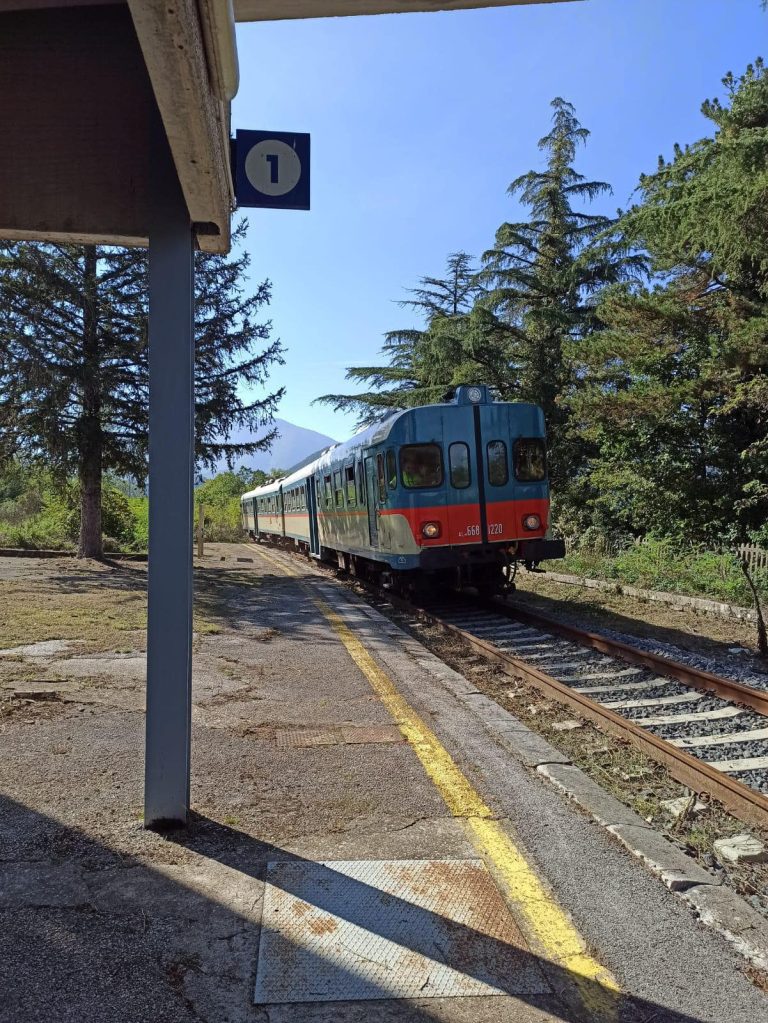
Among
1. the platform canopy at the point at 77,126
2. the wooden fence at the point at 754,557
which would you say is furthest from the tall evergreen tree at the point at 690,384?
the platform canopy at the point at 77,126

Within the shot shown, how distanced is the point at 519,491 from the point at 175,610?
826cm

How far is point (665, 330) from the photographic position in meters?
16.3

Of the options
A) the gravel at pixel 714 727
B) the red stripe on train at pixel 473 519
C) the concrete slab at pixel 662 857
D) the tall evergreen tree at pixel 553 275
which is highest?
the tall evergreen tree at pixel 553 275

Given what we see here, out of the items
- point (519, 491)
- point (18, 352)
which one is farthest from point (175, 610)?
point (18, 352)

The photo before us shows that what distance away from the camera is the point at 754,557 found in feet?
40.7

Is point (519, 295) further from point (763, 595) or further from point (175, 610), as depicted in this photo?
point (175, 610)

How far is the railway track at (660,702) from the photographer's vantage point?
175 inches

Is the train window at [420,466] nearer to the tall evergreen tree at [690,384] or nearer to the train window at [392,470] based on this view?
the train window at [392,470]

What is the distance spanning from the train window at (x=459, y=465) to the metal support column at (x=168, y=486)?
24.8 ft

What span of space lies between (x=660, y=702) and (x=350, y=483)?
8.16m

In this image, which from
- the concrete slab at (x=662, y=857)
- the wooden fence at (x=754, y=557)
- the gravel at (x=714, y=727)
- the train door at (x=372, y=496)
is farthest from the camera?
the wooden fence at (x=754, y=557)

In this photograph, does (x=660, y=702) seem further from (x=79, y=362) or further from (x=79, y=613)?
(x=79, y=362)

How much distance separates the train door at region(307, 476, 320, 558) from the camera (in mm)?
18891

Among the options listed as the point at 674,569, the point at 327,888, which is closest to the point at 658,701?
the point at 327,888
